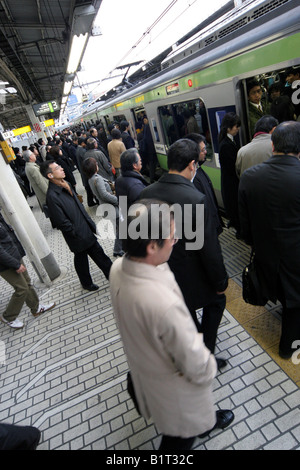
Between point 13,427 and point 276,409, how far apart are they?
1682 mm

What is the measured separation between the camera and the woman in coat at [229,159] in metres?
3.22

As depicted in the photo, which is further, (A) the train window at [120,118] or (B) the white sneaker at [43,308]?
(A) the train window at [120,118]

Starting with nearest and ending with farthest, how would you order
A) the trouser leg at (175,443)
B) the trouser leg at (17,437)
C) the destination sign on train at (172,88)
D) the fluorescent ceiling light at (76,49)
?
the trouser leg at (175,443), the trouser leg at (17,437), the destination sign on train at (172,88), the fluorescent ceiling light at (76,49)

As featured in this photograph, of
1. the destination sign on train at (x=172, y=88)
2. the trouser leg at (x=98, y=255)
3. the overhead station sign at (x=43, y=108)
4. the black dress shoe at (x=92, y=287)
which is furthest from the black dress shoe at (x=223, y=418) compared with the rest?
the overhead station sign at (x=43, y=108)

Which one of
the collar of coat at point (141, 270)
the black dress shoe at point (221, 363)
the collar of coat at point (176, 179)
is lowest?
the black dress shoe at point (221, 363)

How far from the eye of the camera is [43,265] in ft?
14.4

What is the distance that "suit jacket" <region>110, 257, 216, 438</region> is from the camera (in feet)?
3.71

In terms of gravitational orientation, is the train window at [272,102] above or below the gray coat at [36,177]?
above

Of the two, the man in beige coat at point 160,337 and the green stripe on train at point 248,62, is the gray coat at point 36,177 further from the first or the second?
the man in beige coat at point 160,337

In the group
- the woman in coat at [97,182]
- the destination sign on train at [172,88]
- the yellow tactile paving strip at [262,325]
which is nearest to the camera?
the yellow tactile paving strip at [262,325]

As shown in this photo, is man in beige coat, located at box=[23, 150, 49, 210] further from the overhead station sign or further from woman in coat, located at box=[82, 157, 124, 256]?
the overhead station sign

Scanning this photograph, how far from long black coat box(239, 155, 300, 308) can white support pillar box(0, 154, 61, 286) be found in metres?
3.02

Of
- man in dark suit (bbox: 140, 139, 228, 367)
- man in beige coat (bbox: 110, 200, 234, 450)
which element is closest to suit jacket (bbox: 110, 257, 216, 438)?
man in beige coat (bbox: 110, 200, 234, 450)

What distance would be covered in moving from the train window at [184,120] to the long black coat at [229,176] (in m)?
1.16
